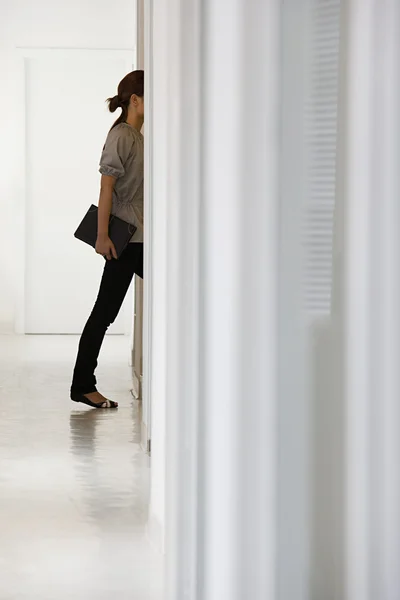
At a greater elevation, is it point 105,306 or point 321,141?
point 321,141

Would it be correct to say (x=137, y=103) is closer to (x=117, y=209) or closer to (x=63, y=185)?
(x=117, y=209)

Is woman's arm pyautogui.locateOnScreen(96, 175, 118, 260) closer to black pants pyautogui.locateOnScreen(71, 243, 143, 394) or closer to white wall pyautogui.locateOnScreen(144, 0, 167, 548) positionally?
black pants pyautogui.locateOnScreen(71, 243, 143, 394)

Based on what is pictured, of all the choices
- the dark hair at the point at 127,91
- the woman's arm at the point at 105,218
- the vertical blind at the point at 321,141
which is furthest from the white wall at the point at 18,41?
the vertical blind at the point at 321,141

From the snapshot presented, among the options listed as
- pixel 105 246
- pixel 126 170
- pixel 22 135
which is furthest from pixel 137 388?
pixel 22 135

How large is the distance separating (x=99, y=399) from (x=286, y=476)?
236 centimetres

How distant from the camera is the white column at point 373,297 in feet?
2.96

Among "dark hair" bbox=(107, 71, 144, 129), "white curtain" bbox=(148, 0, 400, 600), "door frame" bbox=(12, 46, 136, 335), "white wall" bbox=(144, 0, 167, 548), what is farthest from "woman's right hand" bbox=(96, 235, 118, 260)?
"door frame" bbox=(12, 46, 136, 335)

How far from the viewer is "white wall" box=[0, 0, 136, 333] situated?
6152mm

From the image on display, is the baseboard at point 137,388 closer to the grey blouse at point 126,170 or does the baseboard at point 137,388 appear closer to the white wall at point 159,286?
the grey blouse at point 126,170

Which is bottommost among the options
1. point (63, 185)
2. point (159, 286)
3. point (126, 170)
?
point (159, 286)

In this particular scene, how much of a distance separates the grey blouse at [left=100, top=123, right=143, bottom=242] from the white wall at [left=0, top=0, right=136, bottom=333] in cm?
319

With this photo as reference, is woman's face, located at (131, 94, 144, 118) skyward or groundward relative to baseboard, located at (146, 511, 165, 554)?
skyward

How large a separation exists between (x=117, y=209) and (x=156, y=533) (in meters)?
→ 1.63

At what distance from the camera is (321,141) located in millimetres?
943
